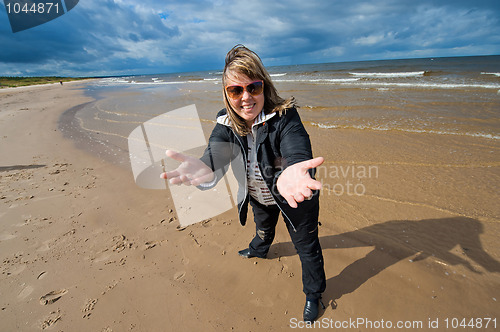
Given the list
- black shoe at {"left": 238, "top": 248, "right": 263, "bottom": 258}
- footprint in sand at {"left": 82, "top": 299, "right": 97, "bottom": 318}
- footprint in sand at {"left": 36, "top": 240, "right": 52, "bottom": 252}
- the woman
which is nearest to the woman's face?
the woman

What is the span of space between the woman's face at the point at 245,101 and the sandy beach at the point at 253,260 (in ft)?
6.73

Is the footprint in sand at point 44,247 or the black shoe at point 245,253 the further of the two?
the footprint in sand at point 44,247

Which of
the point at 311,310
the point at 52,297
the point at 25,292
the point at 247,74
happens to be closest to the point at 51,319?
the point at 52,297

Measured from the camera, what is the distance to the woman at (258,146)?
166 cm

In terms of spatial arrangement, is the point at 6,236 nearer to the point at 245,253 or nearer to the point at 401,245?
the point at 245,253

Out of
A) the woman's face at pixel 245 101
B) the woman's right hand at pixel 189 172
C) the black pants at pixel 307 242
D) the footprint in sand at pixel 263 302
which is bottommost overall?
the footprint in sand at pixel 263 302

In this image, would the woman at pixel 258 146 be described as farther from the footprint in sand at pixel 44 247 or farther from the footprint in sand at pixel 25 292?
the footprint in sand at pixel 44 247

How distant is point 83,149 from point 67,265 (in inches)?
214

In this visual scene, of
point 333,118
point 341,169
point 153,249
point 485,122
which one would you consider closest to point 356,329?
point 153,249

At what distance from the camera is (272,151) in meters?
1.75

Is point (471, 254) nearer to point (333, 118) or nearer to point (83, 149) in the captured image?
point (333, 118)

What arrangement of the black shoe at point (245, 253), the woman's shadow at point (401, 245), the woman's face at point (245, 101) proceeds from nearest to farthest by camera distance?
the woman's face at point (245, 101) < the woman's shadow at point (401, 245) < the black shoe at point (245, 253)

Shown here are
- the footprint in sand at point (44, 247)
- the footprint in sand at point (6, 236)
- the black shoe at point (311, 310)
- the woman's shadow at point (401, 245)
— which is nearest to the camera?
the black shoe at point (311, 310)

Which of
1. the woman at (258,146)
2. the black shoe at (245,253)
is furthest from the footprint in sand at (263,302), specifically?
the woman at (258,146)
